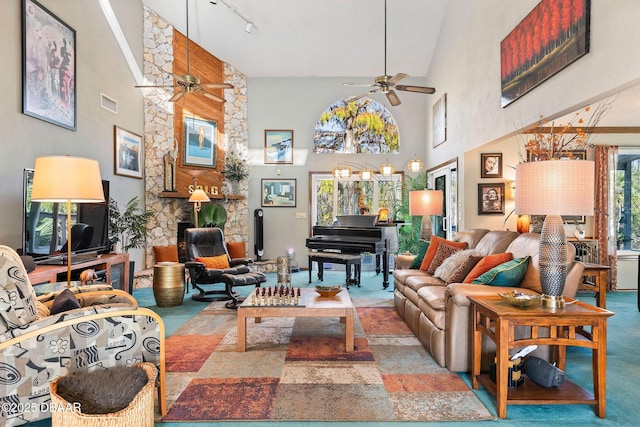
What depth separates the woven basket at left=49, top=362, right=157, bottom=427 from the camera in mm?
1718

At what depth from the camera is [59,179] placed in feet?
9.43

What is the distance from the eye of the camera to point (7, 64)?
3863mm

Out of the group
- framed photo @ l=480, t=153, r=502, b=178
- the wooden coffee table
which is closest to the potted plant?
framed photo @ l=480, t=153, r=502, b=178

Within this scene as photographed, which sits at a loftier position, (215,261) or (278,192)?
(278,192)

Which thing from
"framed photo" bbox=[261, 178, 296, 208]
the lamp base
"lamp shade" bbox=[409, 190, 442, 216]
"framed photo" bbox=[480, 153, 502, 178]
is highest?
"framed photo" bbox=[480, 153, 502, 178]

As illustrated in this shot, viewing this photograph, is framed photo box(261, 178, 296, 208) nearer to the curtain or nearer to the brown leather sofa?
the brown leather sofa

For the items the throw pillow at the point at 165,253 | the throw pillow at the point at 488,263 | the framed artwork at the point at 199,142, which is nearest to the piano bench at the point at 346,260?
the throw pillow at the point at 165,253

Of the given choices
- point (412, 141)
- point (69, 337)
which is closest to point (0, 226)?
point (69, 337)

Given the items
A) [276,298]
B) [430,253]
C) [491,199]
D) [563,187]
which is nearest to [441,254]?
[430,253]

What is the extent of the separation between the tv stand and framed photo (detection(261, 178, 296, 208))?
347 cm

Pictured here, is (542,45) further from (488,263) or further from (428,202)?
(428,202)

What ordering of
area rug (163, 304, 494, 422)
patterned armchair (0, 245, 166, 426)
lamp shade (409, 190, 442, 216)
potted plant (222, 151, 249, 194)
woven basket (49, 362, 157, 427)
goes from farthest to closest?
potted plant (222, 151, 249, 194) → lamp shade (409, 190, 442, 216) → area rug (163, 304, 494, 422) → patterned armchair (0, 245, 166, 426) → woven basket (49, 362, 157, 427)

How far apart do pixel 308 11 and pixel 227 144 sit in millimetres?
2997

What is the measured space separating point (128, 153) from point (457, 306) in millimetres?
5584
